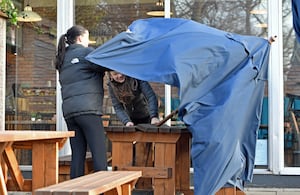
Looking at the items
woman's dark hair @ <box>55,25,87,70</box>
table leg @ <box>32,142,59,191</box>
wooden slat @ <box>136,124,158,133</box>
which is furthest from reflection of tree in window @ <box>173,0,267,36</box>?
table leg @ <box>32,142,59,191</box>

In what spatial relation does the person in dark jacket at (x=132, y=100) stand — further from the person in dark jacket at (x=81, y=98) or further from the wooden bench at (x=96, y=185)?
the wooden bench at (x=96, y=185)

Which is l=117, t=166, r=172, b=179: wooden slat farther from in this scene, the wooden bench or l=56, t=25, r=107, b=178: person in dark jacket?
the wooden bench

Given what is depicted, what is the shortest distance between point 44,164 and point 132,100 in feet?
4.51

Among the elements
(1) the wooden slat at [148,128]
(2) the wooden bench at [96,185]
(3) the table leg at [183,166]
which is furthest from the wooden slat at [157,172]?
(3) the table leg at [183,166]

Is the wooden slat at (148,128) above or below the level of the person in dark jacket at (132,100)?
below

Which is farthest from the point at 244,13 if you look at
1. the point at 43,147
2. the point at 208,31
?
the point at 43,147

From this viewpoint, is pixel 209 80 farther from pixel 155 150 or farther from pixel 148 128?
pixel 155 150

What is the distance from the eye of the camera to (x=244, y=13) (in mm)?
8234

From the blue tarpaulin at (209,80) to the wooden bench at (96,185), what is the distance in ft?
2.21

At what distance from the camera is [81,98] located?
5207mm

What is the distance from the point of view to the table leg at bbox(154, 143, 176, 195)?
17.1 feet

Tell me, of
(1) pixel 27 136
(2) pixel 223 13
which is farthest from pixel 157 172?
(2) pixel 223 13

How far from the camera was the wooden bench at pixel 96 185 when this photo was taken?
344 centimetres

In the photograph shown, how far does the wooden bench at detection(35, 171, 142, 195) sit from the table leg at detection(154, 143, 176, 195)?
2.08ft
